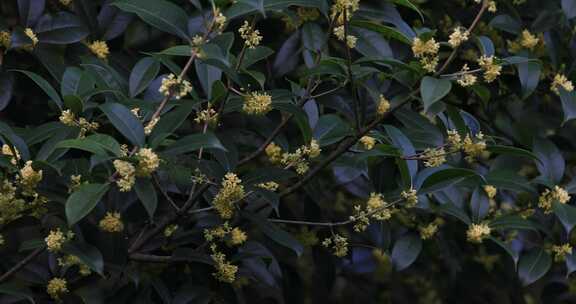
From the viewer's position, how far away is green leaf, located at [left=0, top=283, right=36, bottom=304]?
1.53 m

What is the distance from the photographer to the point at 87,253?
1511 millimetres

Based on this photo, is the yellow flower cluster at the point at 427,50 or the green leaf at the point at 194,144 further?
the yellow flower cluster at the point at 427,50

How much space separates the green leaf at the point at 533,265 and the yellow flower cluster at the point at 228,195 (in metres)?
0.78

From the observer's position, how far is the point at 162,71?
7.09 ft

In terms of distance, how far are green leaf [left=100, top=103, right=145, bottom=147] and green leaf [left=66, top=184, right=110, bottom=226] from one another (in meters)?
0.09

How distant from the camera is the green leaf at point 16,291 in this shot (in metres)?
1.53

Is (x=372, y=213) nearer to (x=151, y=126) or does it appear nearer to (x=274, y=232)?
(x=274, y=232)

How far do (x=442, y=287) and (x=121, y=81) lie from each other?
1770mm

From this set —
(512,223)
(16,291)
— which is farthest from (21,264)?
(512,223)

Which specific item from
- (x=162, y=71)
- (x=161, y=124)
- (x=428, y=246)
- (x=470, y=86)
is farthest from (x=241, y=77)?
(x=428, y=246)

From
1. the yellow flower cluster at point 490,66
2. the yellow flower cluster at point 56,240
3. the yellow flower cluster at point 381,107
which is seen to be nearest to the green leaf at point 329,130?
the yellow flower cluster at point 381,107

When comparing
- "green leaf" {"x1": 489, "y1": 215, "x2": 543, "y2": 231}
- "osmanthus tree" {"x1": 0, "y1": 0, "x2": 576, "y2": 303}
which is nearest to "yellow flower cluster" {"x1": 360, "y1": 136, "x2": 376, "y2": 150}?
"osmanthus tree" {"x1": 0, "y1": 0, "x2": 576, "y2": 303}

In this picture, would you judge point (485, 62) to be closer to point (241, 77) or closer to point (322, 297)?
point (241, 77)

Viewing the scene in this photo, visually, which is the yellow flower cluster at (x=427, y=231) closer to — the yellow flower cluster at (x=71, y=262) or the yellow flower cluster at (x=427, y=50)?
the yellow flower cluster at (x=427, y=50)
